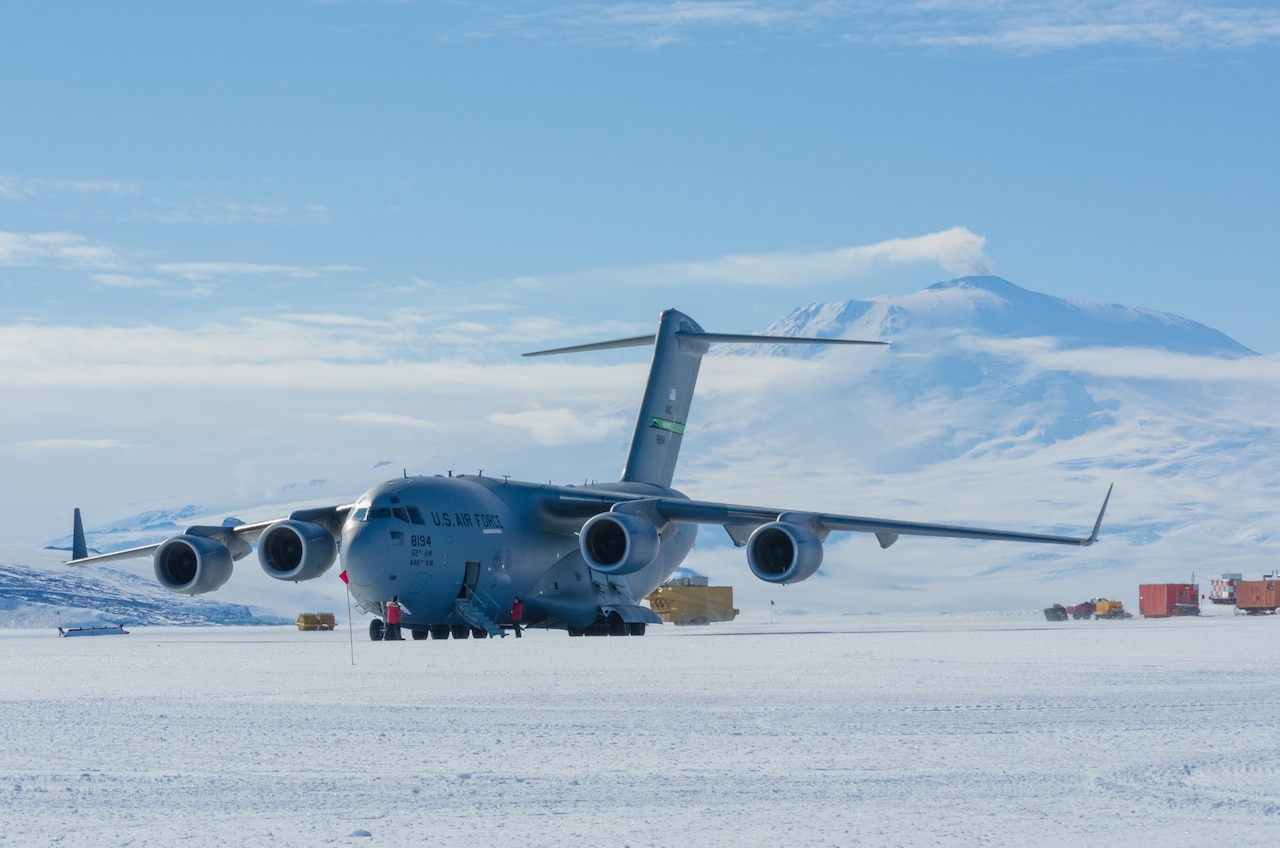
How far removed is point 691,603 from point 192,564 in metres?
19.4

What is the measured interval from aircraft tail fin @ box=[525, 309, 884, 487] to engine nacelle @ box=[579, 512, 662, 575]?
6.24 m

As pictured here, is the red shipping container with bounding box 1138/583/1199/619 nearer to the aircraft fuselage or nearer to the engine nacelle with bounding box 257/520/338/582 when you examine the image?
the aircraft fuselage

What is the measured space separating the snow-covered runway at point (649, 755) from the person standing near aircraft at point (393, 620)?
1014 centimetres

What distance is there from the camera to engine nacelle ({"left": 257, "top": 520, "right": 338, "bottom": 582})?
97.8 ft

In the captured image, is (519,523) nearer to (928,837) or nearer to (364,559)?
(364,559)

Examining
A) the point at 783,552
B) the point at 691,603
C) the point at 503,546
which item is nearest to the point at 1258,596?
the point at 691,603

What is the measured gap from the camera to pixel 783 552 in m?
29.2

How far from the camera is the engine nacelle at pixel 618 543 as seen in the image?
28.7 meters

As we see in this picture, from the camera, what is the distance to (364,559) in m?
27.8

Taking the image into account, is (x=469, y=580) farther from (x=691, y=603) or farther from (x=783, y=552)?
(x=691, y=603)

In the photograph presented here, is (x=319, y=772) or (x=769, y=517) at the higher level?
(x=769, y=517)

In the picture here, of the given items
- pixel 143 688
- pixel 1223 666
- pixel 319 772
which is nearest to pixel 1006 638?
pixel 1223 666

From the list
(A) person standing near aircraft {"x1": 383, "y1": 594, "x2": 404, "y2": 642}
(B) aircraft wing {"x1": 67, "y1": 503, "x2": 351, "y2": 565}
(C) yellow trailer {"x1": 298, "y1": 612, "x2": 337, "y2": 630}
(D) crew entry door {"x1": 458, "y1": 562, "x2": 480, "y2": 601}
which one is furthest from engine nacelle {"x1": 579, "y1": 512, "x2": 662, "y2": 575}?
(C) yellow trailer {"x1": 298, "y1": 612, "x2": 337, "y2": 630}

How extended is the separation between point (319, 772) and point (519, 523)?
23.1 m
